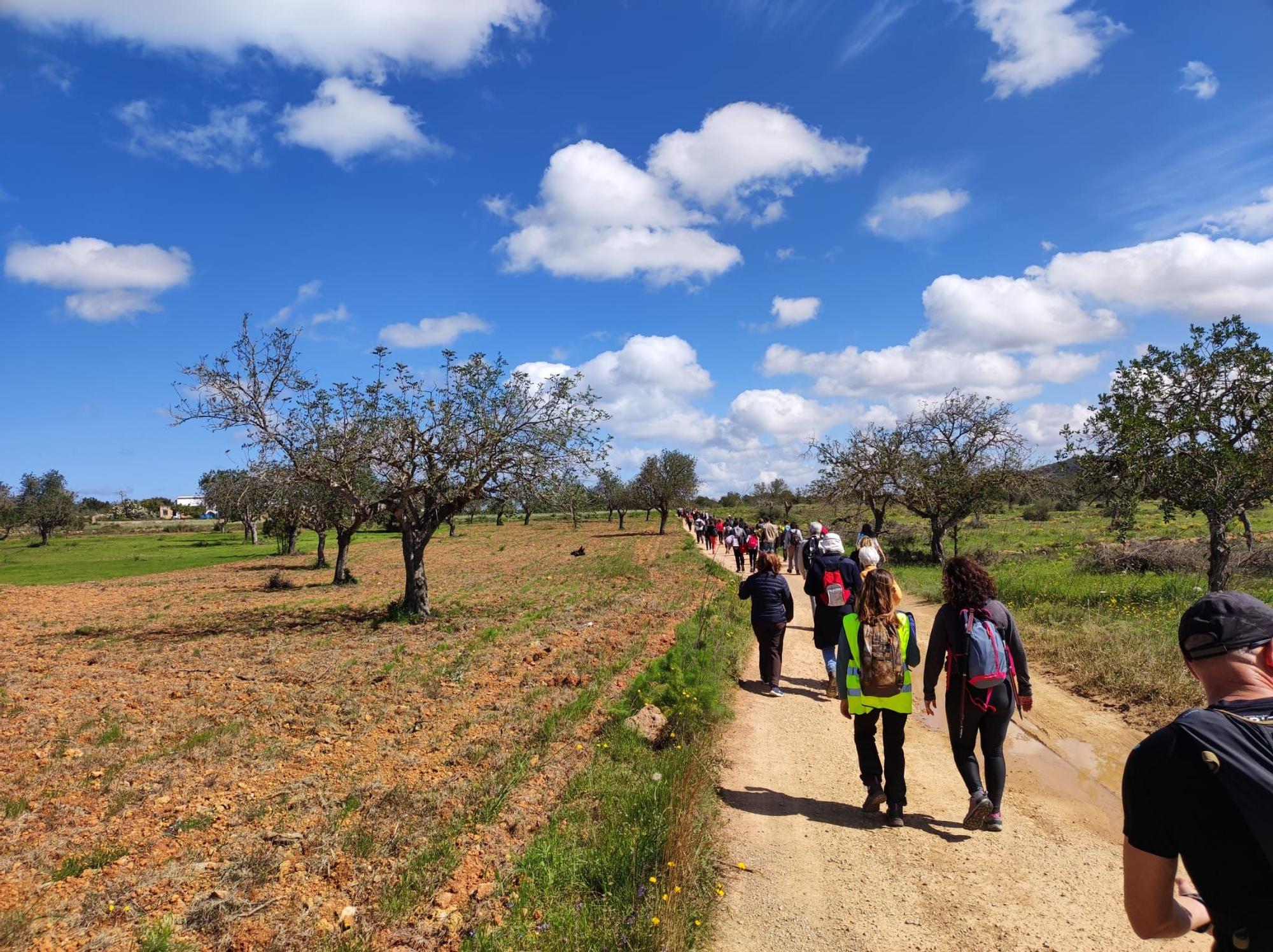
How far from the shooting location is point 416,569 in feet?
58.1

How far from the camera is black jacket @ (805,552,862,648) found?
9000 mm

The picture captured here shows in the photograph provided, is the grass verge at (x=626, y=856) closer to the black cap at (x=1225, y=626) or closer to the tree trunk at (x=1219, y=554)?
the black cap at (x=1225, y=626)

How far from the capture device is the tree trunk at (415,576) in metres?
17.4

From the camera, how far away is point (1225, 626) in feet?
7.18

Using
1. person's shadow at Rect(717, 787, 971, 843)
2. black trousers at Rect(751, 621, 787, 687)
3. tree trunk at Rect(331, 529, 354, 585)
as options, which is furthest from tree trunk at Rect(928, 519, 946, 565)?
tree trunk at Rect(331, 529, 354, 585)

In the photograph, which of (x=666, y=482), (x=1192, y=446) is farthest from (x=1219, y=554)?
(x=666, y=482)

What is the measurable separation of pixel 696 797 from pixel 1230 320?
14838 mm

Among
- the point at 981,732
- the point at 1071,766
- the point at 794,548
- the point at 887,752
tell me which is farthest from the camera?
the point at 794,548

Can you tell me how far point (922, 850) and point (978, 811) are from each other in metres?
0.61

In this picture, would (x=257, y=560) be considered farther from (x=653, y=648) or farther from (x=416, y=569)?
(x=653, y=648)

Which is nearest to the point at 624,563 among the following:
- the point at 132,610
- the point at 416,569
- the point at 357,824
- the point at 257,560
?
the point at 416,569

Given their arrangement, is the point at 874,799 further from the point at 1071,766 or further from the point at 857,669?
the point at 1071,766

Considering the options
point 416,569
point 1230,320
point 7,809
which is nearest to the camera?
point 7,809

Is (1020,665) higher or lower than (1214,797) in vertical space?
lower
